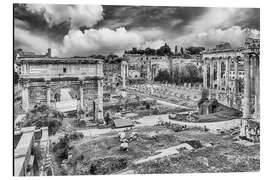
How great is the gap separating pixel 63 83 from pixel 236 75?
5.28 m

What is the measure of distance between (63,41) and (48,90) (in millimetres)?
1302

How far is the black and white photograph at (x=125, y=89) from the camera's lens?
569cm

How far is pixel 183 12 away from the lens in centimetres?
642

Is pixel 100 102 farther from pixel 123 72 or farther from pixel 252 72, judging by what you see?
pixel 252 72

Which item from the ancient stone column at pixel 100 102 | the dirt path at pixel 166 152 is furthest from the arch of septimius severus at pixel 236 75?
the ancient stone column at pixel 100 102

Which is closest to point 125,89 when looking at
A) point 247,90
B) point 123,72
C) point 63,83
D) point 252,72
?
point 123,72

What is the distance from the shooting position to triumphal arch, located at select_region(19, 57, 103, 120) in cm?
621

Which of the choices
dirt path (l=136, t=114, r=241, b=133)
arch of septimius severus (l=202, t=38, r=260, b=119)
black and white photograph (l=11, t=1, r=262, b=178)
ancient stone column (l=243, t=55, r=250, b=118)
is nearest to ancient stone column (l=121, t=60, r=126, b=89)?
black and white photograph (l=11, t=1, r=262, b=178)

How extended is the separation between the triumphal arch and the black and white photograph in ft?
0.08

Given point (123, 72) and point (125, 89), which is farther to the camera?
point (125, 89)

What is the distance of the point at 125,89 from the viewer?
7660 mm

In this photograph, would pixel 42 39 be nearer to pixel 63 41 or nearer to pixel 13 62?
pixel 63 41

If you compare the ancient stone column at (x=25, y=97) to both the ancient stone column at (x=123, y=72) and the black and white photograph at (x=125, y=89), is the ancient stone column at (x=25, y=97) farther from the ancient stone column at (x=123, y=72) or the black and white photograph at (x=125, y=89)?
the ancient stone column at (x=123, y=72)

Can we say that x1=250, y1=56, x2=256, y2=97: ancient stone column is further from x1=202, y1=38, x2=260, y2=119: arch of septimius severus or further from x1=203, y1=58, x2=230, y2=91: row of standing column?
x1=203, y1=58, x2=230, y2=91: row of standing column
